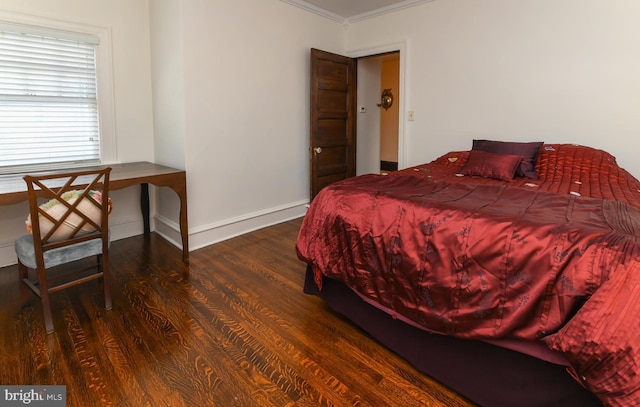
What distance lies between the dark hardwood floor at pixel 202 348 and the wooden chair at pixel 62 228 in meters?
0.21

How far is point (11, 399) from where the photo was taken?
1592mm

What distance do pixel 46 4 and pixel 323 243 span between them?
9.88ft

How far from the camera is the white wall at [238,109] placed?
3.28 m

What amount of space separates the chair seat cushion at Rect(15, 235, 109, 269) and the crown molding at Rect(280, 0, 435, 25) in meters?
3.09

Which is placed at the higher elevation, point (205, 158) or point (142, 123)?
point (142, 123)

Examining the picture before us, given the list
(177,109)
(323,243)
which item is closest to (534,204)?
(323,243)

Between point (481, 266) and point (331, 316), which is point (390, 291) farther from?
point (331, 316)

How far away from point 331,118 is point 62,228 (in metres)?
3.06

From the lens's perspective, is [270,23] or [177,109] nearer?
[177,109]

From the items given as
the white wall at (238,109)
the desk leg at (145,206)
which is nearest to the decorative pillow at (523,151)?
the white wall at (238,109)

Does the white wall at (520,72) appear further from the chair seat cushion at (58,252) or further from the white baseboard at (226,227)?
the chair seat cushion at (58,252)

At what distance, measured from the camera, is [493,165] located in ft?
9.62

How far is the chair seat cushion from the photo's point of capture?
2.13m

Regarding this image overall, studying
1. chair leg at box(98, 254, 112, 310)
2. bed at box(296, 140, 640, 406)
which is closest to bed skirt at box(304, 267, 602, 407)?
bed at box(296, 140, 640, 406)
